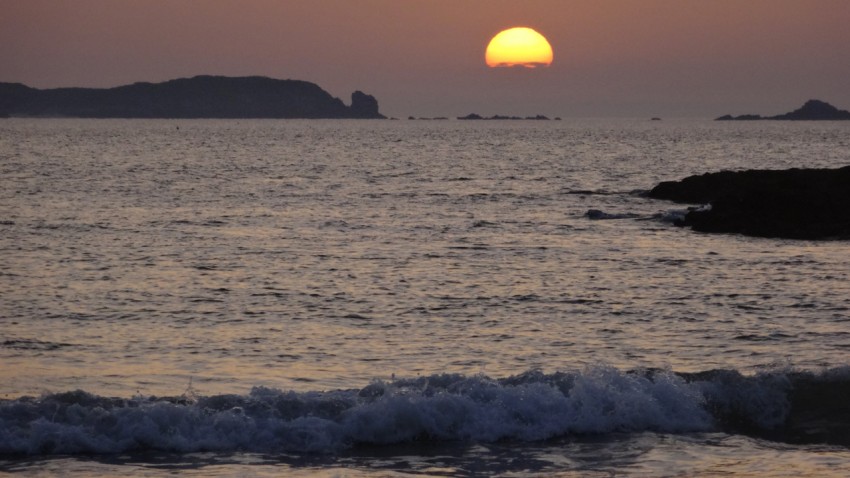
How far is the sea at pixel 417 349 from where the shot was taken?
1370cm

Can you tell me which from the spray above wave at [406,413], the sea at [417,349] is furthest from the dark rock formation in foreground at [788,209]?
the spray above wave at [406,413]

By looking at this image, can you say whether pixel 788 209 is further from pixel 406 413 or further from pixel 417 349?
pixel 406 413

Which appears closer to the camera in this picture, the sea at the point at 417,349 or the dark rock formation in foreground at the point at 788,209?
the sea at the point at 417,349

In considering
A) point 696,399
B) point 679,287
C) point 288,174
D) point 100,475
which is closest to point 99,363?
point 100,475

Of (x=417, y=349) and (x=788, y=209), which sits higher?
(x=788, y=209)

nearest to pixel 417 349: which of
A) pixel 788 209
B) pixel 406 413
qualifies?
pixel 406 413

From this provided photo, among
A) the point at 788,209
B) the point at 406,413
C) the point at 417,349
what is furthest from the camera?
the point at 788,209

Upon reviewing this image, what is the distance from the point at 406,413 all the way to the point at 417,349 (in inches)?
180

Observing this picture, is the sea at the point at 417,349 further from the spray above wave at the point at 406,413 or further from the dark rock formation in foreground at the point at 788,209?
the dark rock formation in foreground at the point at 788,209

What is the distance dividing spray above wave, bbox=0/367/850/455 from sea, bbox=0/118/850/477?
0.03m

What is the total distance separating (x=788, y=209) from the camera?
3831cm

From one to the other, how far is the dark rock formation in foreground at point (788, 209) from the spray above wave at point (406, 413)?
21.6m

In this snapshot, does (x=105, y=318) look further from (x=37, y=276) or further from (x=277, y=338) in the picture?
(x=37, y=276)

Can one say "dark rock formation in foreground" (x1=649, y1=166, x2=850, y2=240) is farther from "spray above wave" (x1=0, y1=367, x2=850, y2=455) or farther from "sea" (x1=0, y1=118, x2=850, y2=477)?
"spray above wave" (x1=0, y1=367, x2=850, y2=455)
